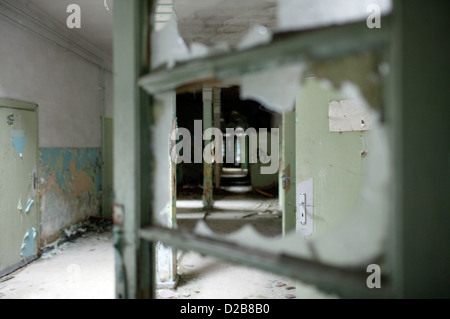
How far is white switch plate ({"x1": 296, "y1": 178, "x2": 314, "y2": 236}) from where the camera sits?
7.43 ft

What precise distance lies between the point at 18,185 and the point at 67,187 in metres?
1.22

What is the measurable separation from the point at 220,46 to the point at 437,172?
1.75ft

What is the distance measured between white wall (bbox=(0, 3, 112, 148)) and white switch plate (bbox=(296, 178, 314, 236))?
11.1 feet

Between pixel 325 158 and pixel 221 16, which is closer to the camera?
pixel 325 158

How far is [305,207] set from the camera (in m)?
2.29

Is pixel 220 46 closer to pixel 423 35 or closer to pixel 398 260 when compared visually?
pixel 423 35

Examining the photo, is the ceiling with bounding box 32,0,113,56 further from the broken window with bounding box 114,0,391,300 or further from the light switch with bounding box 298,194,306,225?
the broken window with bounding box 114,0,391,300

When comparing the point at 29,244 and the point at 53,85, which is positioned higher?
the point at 53,85

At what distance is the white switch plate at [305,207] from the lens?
7.43 feet

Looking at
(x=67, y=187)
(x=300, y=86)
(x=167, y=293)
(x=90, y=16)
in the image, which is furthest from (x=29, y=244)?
(x=300, y=86)

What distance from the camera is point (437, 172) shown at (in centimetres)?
52
